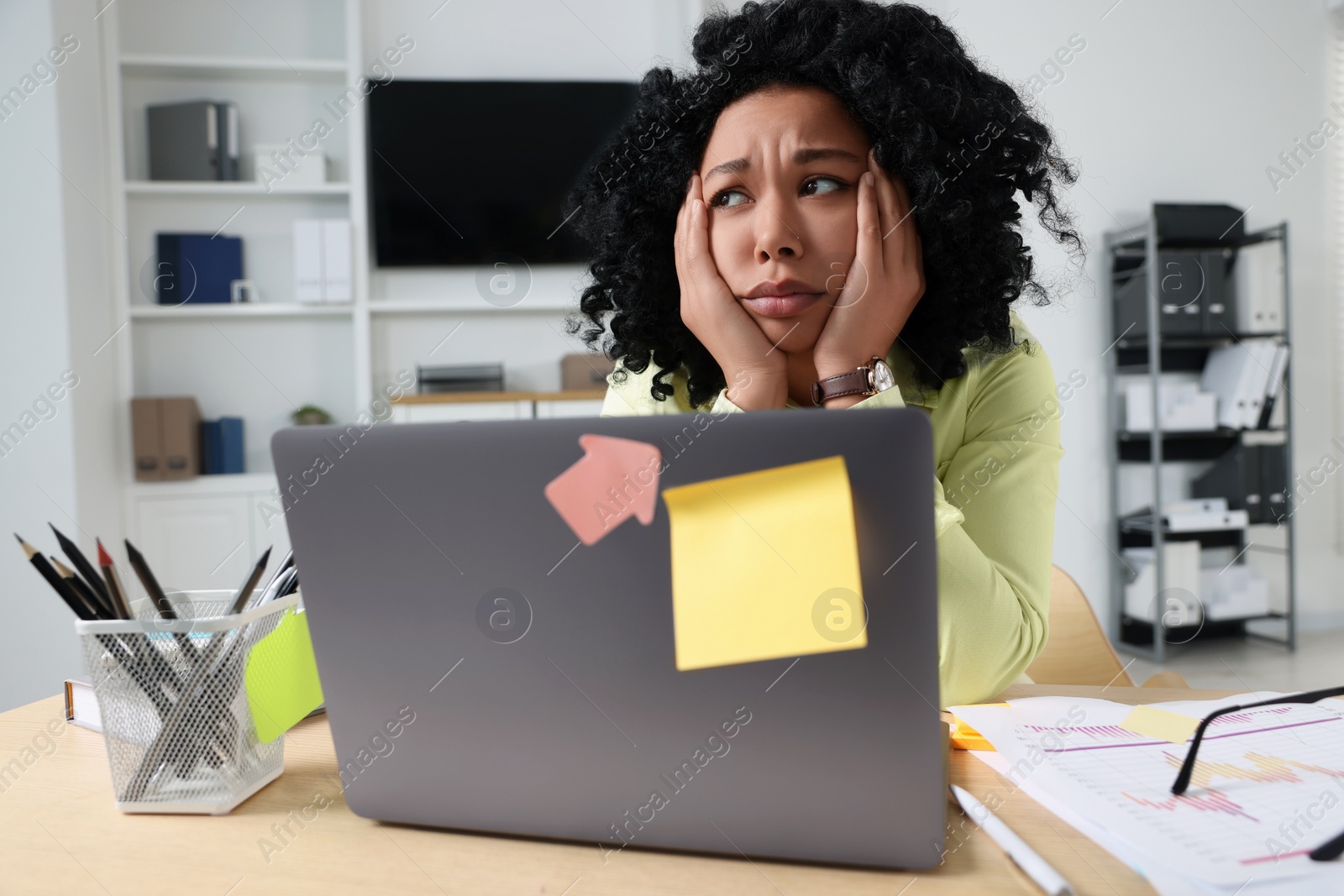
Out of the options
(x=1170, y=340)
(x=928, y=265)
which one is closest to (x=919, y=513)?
(x=928, y=265)

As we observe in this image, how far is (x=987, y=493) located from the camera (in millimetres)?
914

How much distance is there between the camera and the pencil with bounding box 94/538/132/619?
0.57 metres

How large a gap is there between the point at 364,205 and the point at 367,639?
3.23 m

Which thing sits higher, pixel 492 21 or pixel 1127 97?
pixel 492 21

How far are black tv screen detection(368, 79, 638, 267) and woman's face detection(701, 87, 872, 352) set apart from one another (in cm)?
256

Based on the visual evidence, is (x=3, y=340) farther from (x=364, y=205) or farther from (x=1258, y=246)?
(x=1258, y=246)

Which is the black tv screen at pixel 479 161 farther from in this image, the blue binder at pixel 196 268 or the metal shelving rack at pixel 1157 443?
→ the metal shelving rack at pixel 1157 443

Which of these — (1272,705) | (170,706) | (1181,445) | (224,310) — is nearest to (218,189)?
(224,310)

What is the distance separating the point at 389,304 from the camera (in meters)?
3.34

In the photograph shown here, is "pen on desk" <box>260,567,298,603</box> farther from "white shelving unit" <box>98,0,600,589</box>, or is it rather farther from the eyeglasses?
"white shelving unit" <box>98,0,600,589</box>

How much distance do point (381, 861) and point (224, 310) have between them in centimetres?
333

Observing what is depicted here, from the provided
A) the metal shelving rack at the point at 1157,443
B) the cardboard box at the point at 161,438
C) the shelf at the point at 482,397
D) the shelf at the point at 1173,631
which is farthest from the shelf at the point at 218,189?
the shelf at the point at 1173,631

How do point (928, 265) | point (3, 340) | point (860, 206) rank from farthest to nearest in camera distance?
point (3, 340) < point (928, 265) < point (860, 206)

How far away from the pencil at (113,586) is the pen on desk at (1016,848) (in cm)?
57
